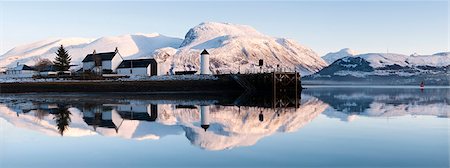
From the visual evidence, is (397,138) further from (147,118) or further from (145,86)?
(145,86)

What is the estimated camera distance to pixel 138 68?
250ft

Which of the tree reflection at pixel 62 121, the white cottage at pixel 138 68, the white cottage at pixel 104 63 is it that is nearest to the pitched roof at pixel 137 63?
the white cottage at pixel 138 68

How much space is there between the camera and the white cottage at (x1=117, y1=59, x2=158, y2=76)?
75.5m

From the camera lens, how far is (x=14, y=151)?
1412cm

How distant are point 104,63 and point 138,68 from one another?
7369 millimetres

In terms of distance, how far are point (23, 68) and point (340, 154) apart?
3620 inches

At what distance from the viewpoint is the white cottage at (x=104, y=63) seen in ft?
256

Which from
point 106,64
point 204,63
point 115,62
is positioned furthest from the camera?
point 106,64

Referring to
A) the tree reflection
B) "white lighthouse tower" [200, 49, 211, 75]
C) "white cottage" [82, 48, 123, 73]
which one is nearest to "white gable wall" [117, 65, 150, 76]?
"white cottage" [82, 48, 123, 73]

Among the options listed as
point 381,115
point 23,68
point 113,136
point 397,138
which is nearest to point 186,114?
point 113,136

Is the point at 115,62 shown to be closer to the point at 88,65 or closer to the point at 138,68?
the point at 138,68

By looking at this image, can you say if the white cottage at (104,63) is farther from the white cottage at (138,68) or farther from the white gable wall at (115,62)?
the white cottage at (138,68)

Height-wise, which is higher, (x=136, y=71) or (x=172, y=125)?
(x=136, y=71)

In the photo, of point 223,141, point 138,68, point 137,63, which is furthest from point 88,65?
point 223,141
